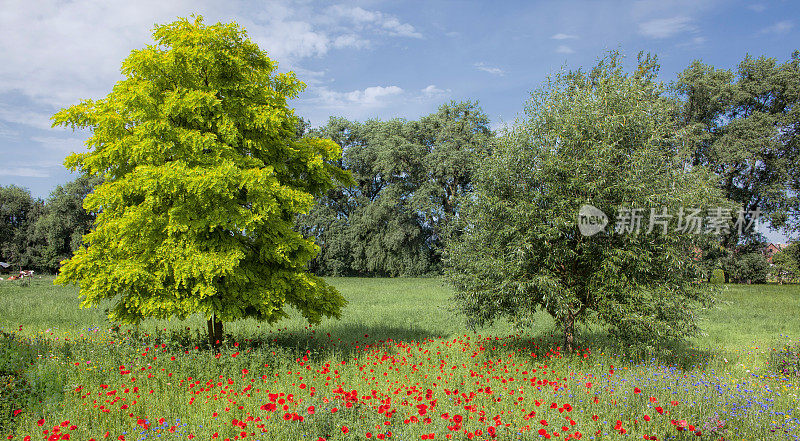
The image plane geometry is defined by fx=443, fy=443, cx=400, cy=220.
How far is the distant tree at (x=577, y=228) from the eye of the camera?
33.2ft

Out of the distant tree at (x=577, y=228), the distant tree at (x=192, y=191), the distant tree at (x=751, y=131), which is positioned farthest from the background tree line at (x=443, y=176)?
the distant tree at (x=192, y=191)

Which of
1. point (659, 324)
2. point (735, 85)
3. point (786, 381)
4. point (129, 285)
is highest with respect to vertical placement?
point (735, 85)

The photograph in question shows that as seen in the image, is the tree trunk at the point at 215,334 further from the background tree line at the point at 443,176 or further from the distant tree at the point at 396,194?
the distant tree at the point at 396,194

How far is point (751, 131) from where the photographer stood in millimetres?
32844

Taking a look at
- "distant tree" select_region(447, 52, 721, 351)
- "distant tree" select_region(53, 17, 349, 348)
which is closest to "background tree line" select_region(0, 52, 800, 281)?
"distant tree" select_region(447, 52, 721, 351)

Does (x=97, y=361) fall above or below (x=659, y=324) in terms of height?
below

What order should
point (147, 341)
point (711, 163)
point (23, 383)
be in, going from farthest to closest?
point (711, 163) → point (147, 341) → point (23, 383)

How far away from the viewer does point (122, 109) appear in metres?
10.2

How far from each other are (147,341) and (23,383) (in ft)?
9.47

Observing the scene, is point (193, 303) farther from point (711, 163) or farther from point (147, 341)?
point (711, 163)

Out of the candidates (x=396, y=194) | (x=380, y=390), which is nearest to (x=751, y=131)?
(x=396, y=194)

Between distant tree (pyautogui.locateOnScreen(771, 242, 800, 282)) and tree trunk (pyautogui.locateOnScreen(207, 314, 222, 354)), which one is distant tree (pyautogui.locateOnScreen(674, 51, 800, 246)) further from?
tree trunk (pyautogui.locateOnScreen(207, 314, 222, 354))

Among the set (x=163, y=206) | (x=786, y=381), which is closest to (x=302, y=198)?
(x=163, y=206)

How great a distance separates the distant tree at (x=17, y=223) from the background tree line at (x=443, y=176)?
1.41 feet
